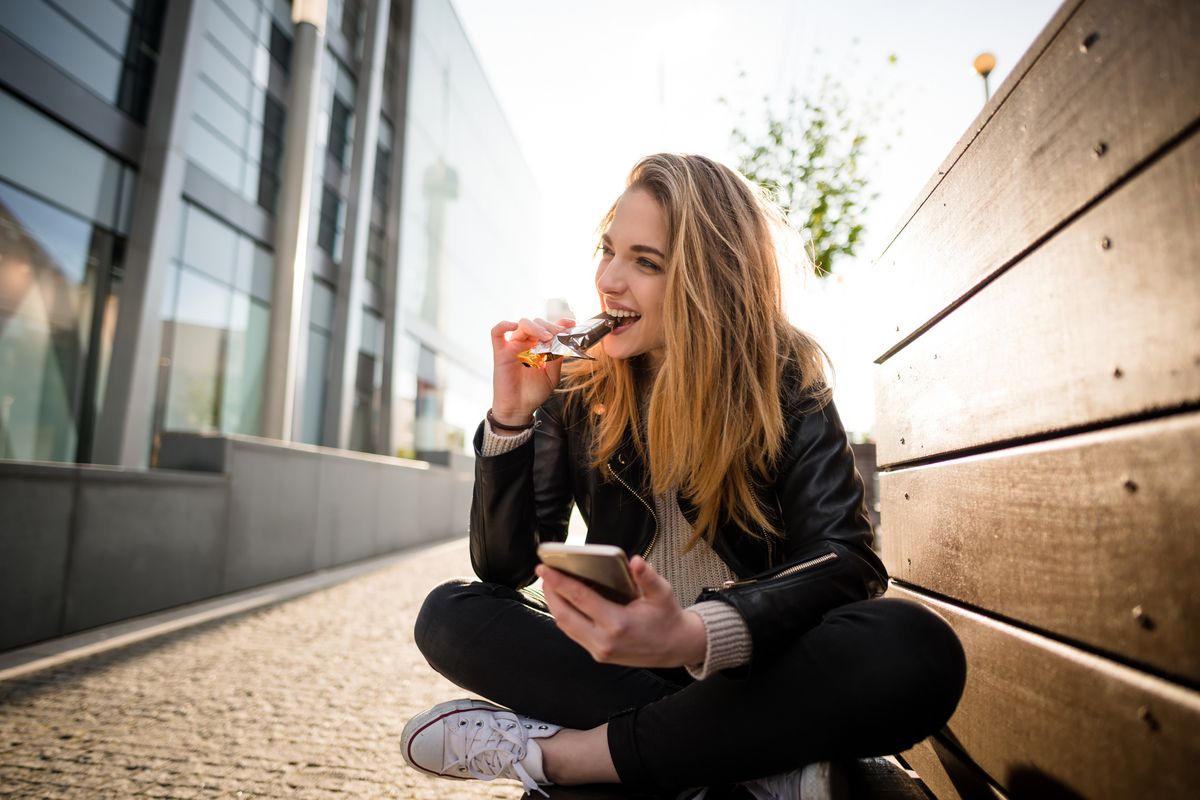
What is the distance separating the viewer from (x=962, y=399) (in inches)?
58.5

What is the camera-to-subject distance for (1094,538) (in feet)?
3.16

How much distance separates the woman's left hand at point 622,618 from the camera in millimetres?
1062

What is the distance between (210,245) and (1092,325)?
33.7 ft

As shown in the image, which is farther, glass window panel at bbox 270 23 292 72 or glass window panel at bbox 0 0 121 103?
glass window panel at bbox 270 23 292 72

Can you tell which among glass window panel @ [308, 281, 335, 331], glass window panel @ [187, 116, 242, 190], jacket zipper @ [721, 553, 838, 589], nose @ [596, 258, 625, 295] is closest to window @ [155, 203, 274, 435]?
glass window panel @ [187, 116, 242, 190]

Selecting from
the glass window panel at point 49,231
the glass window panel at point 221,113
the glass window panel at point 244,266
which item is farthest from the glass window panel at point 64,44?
the glass window panel at point 244,266

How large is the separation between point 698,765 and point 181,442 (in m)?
5.51

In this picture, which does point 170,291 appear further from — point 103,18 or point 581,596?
point 581,596

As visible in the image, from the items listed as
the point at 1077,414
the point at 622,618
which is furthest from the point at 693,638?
the point at 1077,414

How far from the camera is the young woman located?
1241 millimetres

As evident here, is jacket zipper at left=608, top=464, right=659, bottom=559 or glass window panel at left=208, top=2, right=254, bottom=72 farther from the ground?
glass window panel at left=208, top=2, right=254, bottom=72

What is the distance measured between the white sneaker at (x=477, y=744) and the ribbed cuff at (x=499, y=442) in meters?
0.64

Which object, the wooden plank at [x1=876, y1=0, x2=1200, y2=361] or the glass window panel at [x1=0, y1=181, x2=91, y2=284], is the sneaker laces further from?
the glass window panel at [x1=0, y1=181, x2=91, y2=284]

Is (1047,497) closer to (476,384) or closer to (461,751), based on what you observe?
(461,751)
